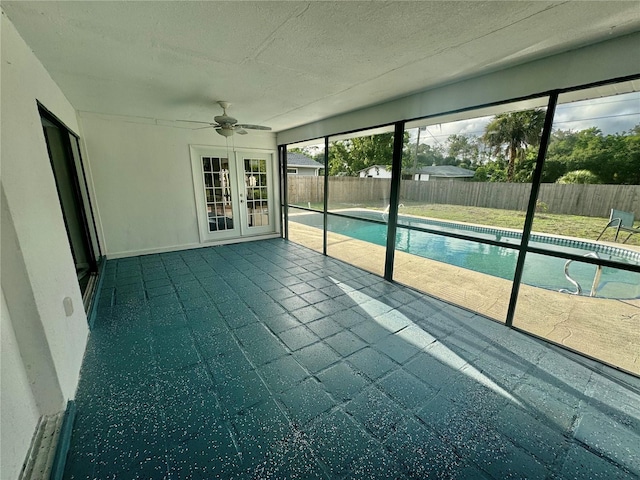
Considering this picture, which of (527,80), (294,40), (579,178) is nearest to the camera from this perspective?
(294,40)

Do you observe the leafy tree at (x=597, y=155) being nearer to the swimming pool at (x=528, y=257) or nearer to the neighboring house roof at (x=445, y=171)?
the swimming pool at (x=528, y=257)

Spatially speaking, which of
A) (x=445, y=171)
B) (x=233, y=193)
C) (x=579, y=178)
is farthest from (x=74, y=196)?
(x=445, y=171)

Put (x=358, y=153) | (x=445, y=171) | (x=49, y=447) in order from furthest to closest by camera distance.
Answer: (x=358, y=153) < (x=445, y=171) < (x=49, y=447)

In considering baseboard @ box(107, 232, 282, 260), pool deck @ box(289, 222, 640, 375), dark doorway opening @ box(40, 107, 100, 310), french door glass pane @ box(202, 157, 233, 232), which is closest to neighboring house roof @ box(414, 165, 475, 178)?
pool deck @ box(289, 222, 640, 375)

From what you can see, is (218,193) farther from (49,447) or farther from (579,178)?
(579,178)

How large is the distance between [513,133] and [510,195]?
796 mm

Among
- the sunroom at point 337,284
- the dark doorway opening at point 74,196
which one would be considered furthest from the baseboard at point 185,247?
the dark doorway opening at point 74,196

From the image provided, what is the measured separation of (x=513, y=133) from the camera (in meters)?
3.16

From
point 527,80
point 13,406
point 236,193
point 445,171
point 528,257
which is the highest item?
point 527,80

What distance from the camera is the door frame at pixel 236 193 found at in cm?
486

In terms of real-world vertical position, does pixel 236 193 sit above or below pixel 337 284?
above

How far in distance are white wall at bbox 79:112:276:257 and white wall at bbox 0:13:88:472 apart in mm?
2485

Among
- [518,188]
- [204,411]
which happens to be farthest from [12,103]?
[518,188]

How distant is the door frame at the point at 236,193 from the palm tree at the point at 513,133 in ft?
13.5
